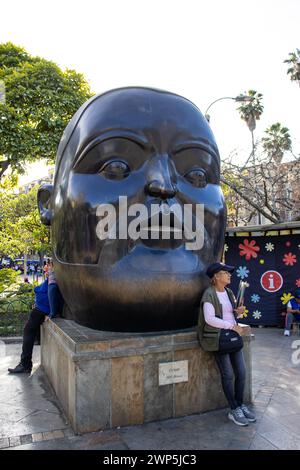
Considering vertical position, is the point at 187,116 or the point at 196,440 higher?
the point at 187,116

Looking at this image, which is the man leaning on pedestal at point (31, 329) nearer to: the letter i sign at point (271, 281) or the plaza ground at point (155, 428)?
the plaza ground at point (155, 428)

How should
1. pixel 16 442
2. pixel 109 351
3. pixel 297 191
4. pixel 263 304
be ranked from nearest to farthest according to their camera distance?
pixel 16 442
pixel 109 351
pixel 263 304
pixel 297 191

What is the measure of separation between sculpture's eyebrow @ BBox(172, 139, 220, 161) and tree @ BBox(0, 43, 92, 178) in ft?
29.3

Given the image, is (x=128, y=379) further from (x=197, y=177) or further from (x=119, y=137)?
(x=119, y=137)

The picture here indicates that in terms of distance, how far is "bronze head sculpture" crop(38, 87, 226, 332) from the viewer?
4.21 meters

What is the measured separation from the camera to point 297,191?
17.8 meters

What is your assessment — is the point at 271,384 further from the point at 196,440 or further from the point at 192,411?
the point at 196,440

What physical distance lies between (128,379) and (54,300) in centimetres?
193

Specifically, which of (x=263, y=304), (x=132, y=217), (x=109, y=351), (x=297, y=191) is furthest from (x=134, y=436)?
(x=297, y=191)

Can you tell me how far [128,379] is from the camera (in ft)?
13.4

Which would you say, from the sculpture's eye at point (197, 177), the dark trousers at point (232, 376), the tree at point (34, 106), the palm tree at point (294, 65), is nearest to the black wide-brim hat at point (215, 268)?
the dark trousers at point (232, 376)

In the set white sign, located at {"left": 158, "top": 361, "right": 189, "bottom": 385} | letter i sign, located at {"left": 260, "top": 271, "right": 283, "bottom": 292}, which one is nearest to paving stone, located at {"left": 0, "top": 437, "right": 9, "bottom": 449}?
white sign, located at {"left": 158, "top": 361, "right": 189, "bottom": 385}

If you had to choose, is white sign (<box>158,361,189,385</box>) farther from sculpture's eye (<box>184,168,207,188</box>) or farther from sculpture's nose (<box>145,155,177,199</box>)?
sculpture's eye (<box>184,168,207,188</box>)

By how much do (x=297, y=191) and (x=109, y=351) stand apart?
617 inches
